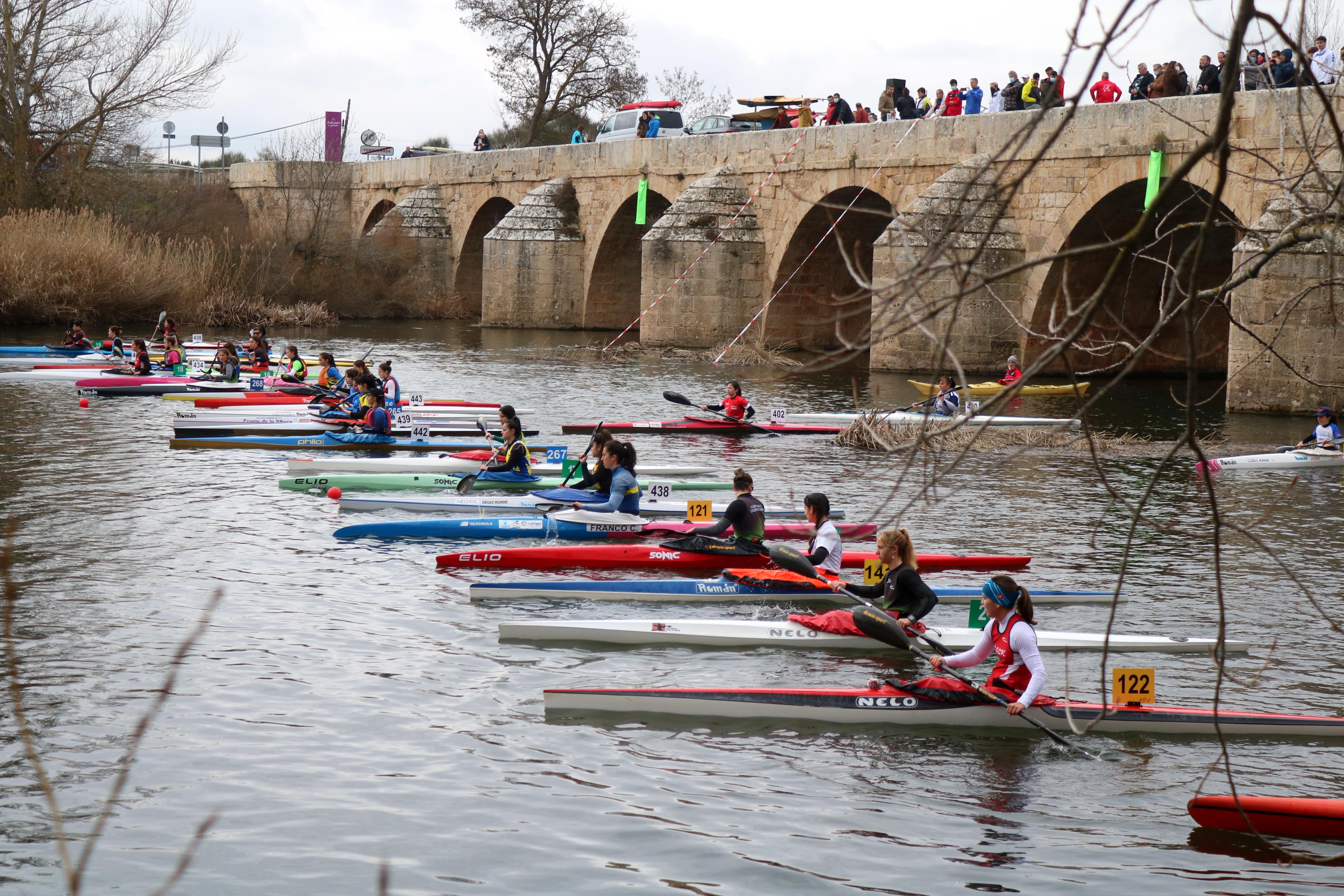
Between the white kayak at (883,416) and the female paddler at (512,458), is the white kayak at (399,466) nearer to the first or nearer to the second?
the female paddler at (512,458)

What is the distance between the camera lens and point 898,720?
723 cm

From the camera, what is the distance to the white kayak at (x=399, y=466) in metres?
13.7

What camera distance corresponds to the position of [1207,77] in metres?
19.7

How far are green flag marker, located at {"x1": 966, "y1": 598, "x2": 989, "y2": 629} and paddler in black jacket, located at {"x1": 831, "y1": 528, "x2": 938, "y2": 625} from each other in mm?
252

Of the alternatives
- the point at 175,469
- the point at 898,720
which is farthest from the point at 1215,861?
the point at 175,469

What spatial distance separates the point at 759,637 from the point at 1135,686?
250 cm

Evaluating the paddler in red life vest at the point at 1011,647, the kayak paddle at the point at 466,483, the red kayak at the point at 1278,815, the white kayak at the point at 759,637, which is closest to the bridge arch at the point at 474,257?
the kayak paddle at the point at 466,483

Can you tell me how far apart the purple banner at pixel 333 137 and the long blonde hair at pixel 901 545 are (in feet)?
144

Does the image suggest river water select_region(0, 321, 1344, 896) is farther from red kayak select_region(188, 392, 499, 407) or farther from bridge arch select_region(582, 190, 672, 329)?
bridge arch select_region(582, 190, 672, 329)

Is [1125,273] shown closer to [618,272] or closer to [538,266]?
[618,272]

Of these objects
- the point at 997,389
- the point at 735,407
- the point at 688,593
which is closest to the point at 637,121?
the point at 735,407

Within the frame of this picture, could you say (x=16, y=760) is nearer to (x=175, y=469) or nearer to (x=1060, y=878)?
(x=1060, y=878)

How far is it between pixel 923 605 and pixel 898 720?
118 centimetres

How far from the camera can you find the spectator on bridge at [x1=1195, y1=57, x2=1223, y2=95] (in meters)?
19.6
